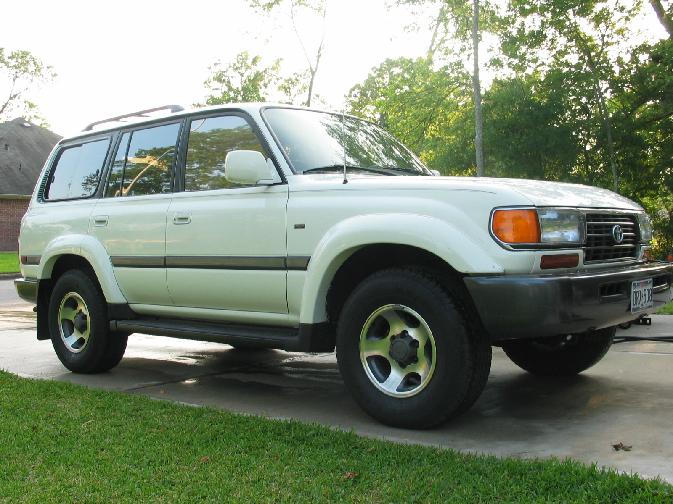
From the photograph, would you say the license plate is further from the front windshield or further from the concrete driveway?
the front windshield

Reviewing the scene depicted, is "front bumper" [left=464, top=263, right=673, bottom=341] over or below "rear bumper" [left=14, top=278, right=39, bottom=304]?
over

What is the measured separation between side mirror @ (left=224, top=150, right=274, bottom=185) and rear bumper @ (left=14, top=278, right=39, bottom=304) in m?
2.93

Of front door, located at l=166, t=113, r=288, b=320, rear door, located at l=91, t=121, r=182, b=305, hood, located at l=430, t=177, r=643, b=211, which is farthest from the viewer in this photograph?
rear door, located at l=91, t=121, r=182, b=305

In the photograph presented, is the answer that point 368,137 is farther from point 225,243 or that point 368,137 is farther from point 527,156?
point 527,156

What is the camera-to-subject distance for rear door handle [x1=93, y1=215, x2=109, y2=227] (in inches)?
237

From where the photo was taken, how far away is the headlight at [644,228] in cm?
472

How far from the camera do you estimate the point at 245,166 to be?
183 inches

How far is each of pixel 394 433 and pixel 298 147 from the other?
2.05 m

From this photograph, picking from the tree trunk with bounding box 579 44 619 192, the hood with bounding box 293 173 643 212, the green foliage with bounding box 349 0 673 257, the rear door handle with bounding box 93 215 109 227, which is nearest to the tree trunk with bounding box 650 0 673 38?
the green foliage with bounding box 349 0 673 257

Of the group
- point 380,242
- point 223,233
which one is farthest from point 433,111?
point 380,242

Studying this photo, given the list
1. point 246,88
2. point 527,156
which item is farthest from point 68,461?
point 246,88

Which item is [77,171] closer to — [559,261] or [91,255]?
[91,255]

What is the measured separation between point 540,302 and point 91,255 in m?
3.87

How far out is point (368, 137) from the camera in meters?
5.71
